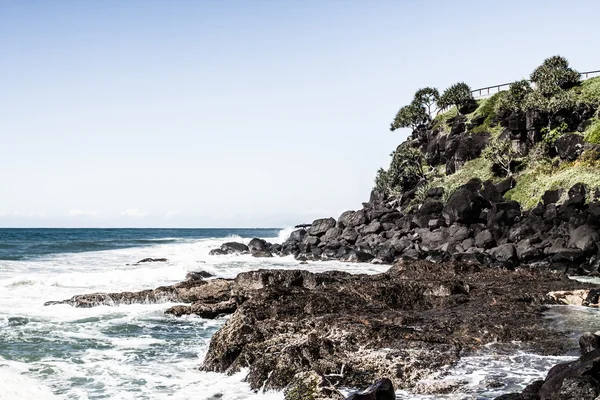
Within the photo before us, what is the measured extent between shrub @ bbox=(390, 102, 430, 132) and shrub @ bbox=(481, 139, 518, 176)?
82.7ft

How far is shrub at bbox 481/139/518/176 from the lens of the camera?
218ft

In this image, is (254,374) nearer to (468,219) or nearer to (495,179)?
(468,219)

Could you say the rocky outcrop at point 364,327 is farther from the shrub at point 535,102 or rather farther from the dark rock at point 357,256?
the shrub at point 535,102

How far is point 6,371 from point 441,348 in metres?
12.5

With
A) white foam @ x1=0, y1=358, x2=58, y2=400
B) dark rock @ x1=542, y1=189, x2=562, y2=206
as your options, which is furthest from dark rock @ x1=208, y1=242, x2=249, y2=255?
white foam @ x1=0, y1=358, x2=58, y2=400

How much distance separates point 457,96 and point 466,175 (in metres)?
20.4

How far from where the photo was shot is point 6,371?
16.2m

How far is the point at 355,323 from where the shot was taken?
18.4m

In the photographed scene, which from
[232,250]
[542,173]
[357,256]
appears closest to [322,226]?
[232,250]

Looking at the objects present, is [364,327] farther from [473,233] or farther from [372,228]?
[372,228]

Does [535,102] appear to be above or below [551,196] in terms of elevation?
above

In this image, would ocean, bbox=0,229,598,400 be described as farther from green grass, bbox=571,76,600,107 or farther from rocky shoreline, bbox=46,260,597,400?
green grass, bbox=571,76,600,107

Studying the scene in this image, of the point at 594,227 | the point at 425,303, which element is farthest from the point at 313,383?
the point at 594,227

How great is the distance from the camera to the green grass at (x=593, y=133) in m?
58.1
